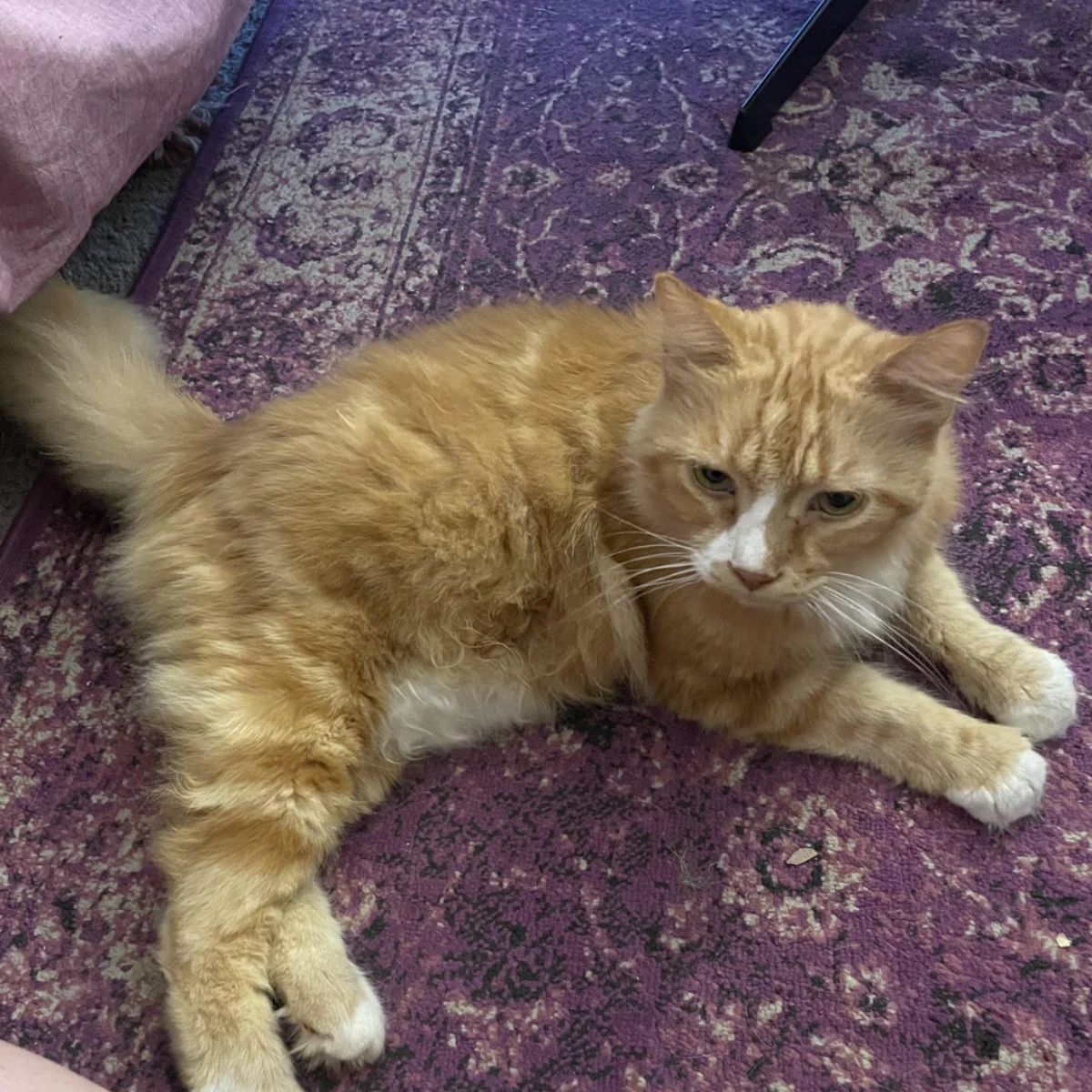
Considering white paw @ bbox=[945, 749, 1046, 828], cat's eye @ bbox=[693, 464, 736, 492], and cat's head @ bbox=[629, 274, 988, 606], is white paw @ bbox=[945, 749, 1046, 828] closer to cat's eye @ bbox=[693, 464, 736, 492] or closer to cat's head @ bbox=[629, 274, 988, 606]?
cat's head @ bbox=[629, 274, 988, 606]

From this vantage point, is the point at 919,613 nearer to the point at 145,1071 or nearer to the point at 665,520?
the point at 665,520

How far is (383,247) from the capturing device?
77.9 inches

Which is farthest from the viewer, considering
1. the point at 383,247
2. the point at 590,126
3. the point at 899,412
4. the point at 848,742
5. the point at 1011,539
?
the point at 590,126

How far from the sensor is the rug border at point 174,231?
159 centimetres

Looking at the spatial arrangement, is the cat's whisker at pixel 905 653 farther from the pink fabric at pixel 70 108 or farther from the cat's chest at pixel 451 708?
the pink fabric at pixel 70 108

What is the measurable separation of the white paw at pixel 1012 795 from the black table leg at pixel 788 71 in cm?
149

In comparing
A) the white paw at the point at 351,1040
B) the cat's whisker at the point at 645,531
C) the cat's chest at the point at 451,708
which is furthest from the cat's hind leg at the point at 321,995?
the cat's whisker at the point at 645,531

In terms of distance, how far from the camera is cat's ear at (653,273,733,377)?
1094mm

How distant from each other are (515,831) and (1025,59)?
2.21 metres

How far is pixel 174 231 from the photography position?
201 centimetres

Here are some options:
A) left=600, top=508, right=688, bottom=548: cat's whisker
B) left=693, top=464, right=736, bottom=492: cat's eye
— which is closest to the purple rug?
left=600, top=508, right=688, bottom=548: cat's whisker

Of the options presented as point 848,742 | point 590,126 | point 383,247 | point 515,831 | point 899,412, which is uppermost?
point 899,412

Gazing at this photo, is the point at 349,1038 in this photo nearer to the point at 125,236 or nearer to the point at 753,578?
the point at 753,578

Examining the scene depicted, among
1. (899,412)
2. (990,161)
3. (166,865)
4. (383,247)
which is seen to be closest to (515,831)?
(166,865)
